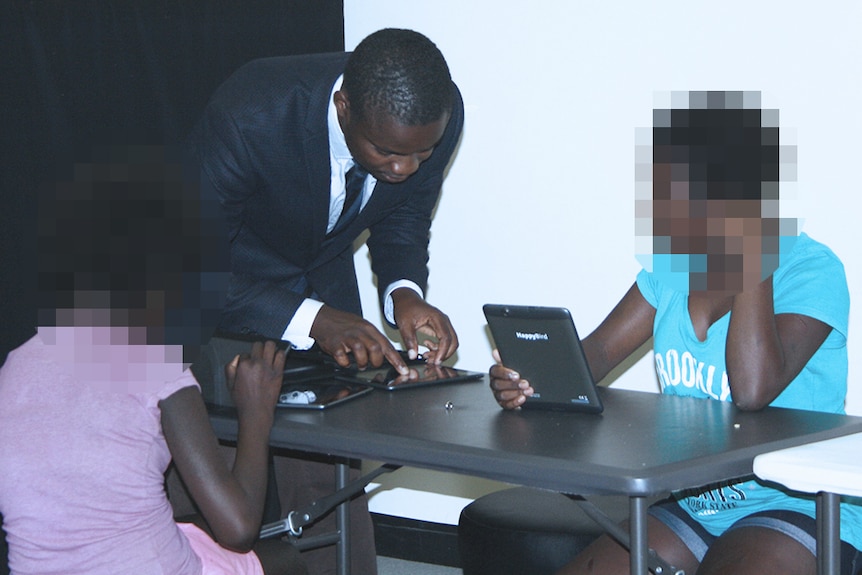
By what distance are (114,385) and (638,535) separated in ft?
2.74

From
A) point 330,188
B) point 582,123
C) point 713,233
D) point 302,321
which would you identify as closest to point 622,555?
point 713,233

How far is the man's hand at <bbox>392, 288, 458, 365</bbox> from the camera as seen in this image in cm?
238

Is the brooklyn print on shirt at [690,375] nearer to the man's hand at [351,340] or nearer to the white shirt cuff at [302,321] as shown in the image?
the man's hand at [351,340]

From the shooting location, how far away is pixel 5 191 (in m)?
2.51

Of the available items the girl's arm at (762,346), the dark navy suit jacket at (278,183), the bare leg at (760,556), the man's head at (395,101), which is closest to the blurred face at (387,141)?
the man's head at (395,101)

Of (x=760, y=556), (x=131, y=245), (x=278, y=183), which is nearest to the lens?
(x=131, y=245)

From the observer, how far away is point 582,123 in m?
3.24

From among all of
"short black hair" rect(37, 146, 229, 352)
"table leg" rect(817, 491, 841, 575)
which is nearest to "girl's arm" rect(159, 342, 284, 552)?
"short black hair" rect(37, 146, 229, 352)

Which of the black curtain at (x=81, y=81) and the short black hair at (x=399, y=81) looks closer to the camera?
the short black hair at (x=399, y=81)

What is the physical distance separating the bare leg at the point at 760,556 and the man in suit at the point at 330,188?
780 mm

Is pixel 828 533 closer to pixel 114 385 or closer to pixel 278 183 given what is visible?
pixel 114 385

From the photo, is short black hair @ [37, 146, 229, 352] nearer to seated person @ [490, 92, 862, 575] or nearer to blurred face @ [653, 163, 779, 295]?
seated person @ [490, 92, 862, 575]

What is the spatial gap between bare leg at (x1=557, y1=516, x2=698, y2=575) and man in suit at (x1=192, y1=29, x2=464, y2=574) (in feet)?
1.81

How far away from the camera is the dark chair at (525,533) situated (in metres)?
2.34
